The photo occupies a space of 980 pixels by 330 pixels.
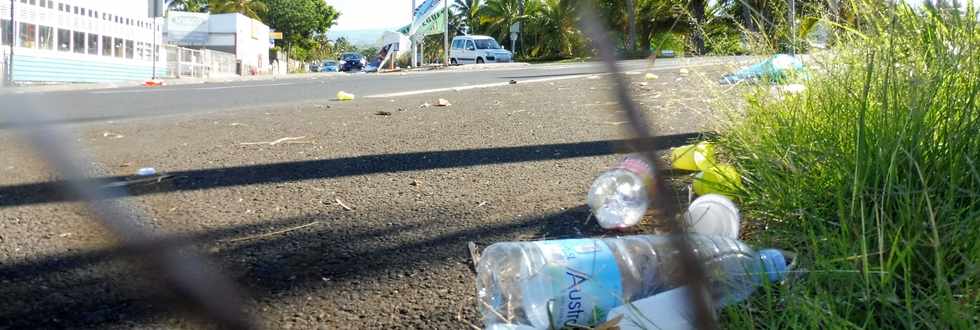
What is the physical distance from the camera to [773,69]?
3.66 m

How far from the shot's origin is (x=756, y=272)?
192 centimetres

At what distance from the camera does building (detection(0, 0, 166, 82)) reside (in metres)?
1.43

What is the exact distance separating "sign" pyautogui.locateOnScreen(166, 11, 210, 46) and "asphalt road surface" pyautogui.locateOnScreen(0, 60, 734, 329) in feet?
141

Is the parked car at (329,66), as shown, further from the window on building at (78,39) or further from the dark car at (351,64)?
the window on building at (78,39)

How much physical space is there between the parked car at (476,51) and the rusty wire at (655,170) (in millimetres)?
31381

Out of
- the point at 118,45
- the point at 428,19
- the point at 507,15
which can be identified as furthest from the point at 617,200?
the point at 428,19

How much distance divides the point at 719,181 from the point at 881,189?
2.72 ft

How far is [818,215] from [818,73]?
1090 mm

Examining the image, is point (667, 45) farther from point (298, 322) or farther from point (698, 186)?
point (298, 322)

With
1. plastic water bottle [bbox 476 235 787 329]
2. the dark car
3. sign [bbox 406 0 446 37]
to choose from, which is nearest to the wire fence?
plastic water bottle [bbox 476 235 787 329]

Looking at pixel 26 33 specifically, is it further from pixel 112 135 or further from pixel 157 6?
pixel 112 135

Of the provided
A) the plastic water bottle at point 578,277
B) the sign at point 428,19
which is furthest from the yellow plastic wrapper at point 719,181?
the sign at point 428,19

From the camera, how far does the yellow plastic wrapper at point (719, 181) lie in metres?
2.75

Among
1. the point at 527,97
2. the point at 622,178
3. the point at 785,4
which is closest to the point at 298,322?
the point at 622,178
